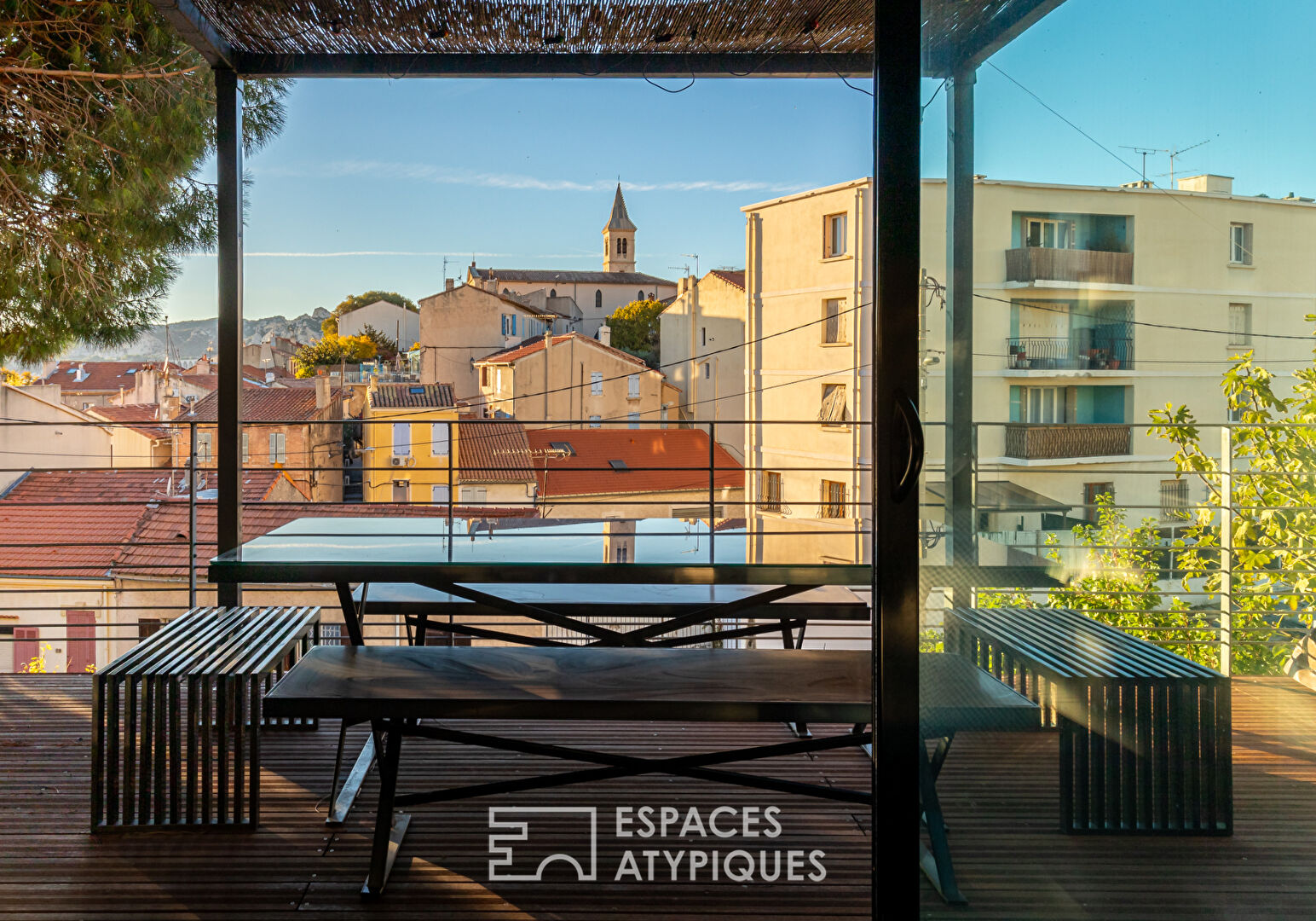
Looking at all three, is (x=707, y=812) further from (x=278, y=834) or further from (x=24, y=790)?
(x=24, y=790)

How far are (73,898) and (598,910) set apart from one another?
92cm

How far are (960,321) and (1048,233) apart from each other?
145 millimetres

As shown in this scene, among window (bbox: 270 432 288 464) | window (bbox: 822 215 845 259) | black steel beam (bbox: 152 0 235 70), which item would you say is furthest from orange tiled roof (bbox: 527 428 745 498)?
black steel beam (bbox: 152 0 235 70)

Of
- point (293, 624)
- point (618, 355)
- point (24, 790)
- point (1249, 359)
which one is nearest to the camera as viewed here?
point (1249, 359)

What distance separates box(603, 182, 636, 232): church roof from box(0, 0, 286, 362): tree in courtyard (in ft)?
186

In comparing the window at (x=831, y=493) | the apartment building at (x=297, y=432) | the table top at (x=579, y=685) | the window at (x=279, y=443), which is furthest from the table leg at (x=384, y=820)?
the window at (x=279, y=443)

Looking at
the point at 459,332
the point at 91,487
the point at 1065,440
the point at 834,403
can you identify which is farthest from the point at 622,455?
the point at 1065,440

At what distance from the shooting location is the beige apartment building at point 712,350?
91.3 ft

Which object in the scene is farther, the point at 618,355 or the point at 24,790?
the point at 618,355

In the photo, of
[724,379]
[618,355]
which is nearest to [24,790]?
[618,355]

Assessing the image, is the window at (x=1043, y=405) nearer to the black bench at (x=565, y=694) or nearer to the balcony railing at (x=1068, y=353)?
the balcony railing at (x=1068, y=353)

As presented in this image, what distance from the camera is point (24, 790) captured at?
2213mm

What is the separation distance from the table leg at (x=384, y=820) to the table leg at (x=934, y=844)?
987 mm

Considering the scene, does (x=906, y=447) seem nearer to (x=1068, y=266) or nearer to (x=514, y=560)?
(x=1068, y=266)
